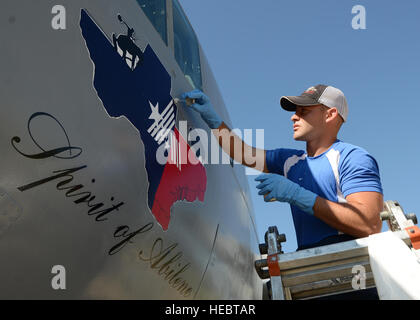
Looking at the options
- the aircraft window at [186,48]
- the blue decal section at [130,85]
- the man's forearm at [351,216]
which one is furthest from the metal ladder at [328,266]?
the aircraft window at [186,48]

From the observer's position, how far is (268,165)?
161 inches

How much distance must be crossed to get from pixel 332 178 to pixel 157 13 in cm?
200

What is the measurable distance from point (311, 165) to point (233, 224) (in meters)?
1.00

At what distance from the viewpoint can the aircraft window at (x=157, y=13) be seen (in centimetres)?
258

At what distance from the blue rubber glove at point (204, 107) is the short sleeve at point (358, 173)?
1.19m

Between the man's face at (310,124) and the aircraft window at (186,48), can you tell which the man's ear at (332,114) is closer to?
the man's face at (310,124)

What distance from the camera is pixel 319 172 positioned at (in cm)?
346

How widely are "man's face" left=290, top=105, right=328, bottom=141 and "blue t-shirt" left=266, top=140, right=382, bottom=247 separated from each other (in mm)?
211

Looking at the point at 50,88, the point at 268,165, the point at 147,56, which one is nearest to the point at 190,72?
the point at 147,56

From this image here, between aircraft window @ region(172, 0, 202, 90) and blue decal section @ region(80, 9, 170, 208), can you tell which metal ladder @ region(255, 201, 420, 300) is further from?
aircraft window @ region(172, 0, 202, 90)

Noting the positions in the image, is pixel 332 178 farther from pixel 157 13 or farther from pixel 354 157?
pixel 157 13

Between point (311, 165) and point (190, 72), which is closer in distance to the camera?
point (190, 72)

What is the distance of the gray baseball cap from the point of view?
3758mm

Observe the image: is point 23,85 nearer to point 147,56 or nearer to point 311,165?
point 147,56
